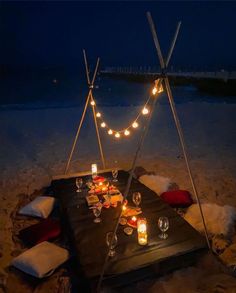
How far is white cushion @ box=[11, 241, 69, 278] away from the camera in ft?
10.8

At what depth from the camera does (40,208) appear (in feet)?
15.4

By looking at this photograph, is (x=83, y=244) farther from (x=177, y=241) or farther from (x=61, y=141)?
(x=61, y=141)

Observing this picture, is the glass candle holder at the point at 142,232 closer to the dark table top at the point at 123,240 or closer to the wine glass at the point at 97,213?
the dark table top at the point at 123,240

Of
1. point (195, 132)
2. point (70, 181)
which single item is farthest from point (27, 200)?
point (195, 132)

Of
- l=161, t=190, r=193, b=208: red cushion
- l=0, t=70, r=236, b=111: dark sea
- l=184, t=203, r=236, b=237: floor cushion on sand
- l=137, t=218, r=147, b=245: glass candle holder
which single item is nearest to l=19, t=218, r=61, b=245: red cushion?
l=137, t=218, r=147, b=245: glass candle holder

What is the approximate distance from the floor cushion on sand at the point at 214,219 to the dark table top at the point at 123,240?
528 mm

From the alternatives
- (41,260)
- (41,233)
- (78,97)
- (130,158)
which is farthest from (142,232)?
(78,97)

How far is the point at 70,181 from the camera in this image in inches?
206

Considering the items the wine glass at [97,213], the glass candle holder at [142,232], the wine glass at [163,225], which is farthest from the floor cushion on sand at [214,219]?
the wine glass at [97,213]

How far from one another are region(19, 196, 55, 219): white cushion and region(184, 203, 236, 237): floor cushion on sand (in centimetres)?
241

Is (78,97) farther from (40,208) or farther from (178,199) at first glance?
(178,199)

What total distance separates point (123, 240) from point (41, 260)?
107cm

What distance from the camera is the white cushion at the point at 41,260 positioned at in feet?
10.8

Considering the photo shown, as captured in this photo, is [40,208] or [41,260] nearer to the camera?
[41,260]
